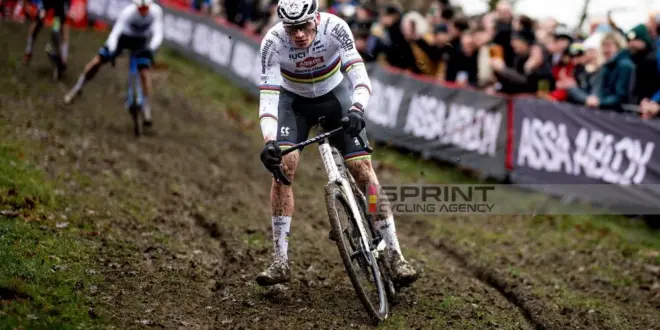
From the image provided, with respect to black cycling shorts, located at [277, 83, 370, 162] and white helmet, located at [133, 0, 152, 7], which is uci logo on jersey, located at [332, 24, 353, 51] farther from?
white helmet, located at [133, 0, 152, 7]

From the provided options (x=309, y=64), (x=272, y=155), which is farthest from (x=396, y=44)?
(x=272, y=155)

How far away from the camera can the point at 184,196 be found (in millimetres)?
10844

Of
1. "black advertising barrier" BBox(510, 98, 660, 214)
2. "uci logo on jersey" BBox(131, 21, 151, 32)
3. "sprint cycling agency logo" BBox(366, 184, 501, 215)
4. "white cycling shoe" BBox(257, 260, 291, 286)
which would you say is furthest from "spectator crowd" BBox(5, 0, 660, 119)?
"white cycling shoe" BBox(257, 260, 291, 286)

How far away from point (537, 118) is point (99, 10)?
1928 centimetres

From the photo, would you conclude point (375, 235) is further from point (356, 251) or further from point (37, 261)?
point (37, 261)

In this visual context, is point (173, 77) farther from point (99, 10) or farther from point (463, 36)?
point (463, 36)

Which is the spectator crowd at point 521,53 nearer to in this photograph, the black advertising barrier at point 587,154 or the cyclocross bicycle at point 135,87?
the black advertising barrier at point 587,154

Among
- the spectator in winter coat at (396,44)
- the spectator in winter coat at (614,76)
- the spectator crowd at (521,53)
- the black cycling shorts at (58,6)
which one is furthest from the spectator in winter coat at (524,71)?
the black cycling shorts at (58,6)

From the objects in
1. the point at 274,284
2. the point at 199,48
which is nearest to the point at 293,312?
the point at 274,284

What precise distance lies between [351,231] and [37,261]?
3.02 m

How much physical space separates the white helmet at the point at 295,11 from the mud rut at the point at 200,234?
2631 mm

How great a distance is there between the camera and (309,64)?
6832 millimetres

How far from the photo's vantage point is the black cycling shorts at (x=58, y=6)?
15.6 meters

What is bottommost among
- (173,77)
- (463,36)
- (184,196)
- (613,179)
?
(173,77)
